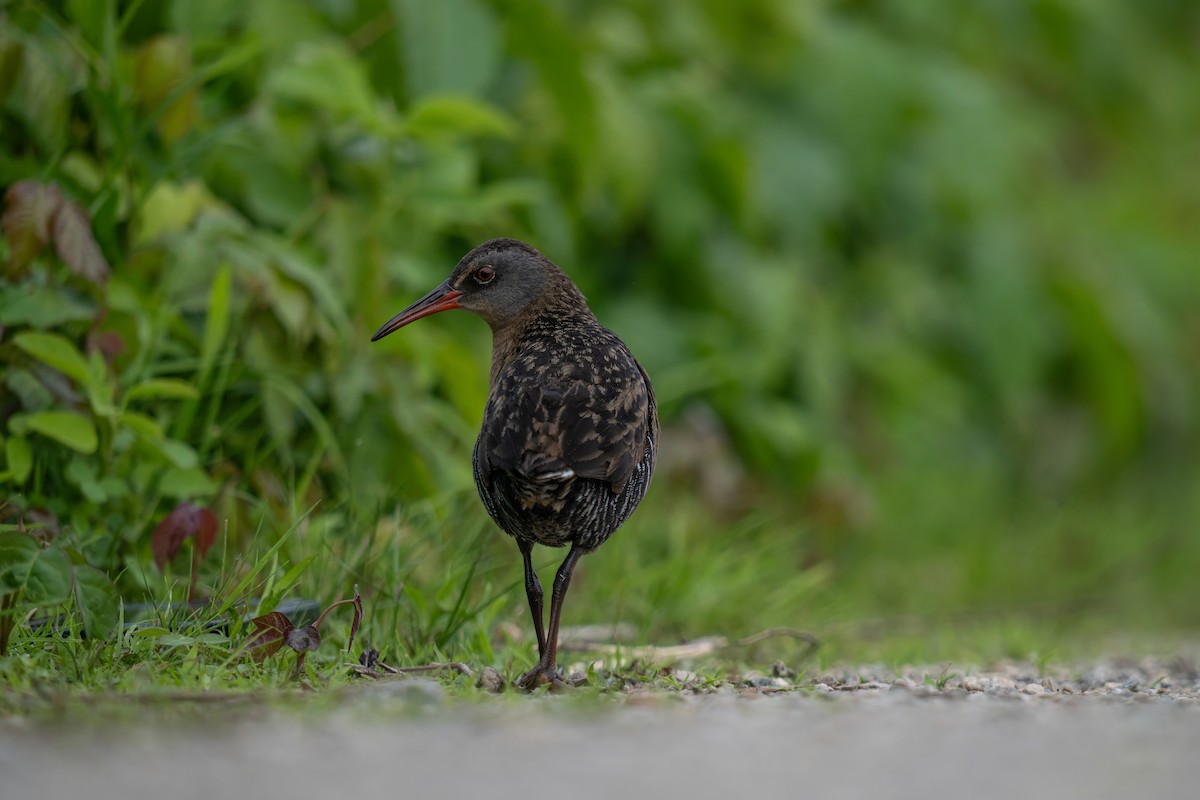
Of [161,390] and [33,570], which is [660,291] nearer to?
[161,390]

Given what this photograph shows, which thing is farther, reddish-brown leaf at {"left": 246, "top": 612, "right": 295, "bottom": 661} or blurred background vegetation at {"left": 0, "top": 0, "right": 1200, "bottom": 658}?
blurred background vegetation at {"left": 0, "top": 0, "right": 1200, "bottom": 658}

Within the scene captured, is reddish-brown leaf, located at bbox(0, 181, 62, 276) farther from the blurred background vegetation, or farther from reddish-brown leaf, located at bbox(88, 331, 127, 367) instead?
reddish-brown leaf, located at bbox(88, 331, 127, 367)

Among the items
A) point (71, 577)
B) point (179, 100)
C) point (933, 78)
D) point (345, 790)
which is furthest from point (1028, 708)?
point (933, 78)

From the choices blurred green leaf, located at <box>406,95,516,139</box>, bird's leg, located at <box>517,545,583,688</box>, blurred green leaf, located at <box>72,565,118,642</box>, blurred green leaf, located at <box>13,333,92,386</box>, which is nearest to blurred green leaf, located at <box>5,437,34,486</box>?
blurred green leaf, located at <box>13,333,92,386</box>

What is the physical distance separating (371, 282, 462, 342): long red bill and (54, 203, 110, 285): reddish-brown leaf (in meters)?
0.87

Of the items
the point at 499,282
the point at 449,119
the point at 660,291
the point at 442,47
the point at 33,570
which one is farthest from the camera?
the point at 660,291

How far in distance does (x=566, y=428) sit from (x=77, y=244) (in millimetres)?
1578

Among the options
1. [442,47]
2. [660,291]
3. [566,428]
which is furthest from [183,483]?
[660,291]

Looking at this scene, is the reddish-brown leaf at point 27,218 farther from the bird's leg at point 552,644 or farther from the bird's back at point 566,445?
the bird's leg at point 552,644

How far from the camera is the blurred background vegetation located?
4559mm

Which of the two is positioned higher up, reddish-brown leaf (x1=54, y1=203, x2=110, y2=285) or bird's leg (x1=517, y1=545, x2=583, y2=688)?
reddish-brown leaf (x1=54, y1=203, x2=110, y2=285)

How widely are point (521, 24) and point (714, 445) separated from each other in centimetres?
204

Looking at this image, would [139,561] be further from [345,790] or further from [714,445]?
[714,445]

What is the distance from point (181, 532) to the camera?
4.18 metres
